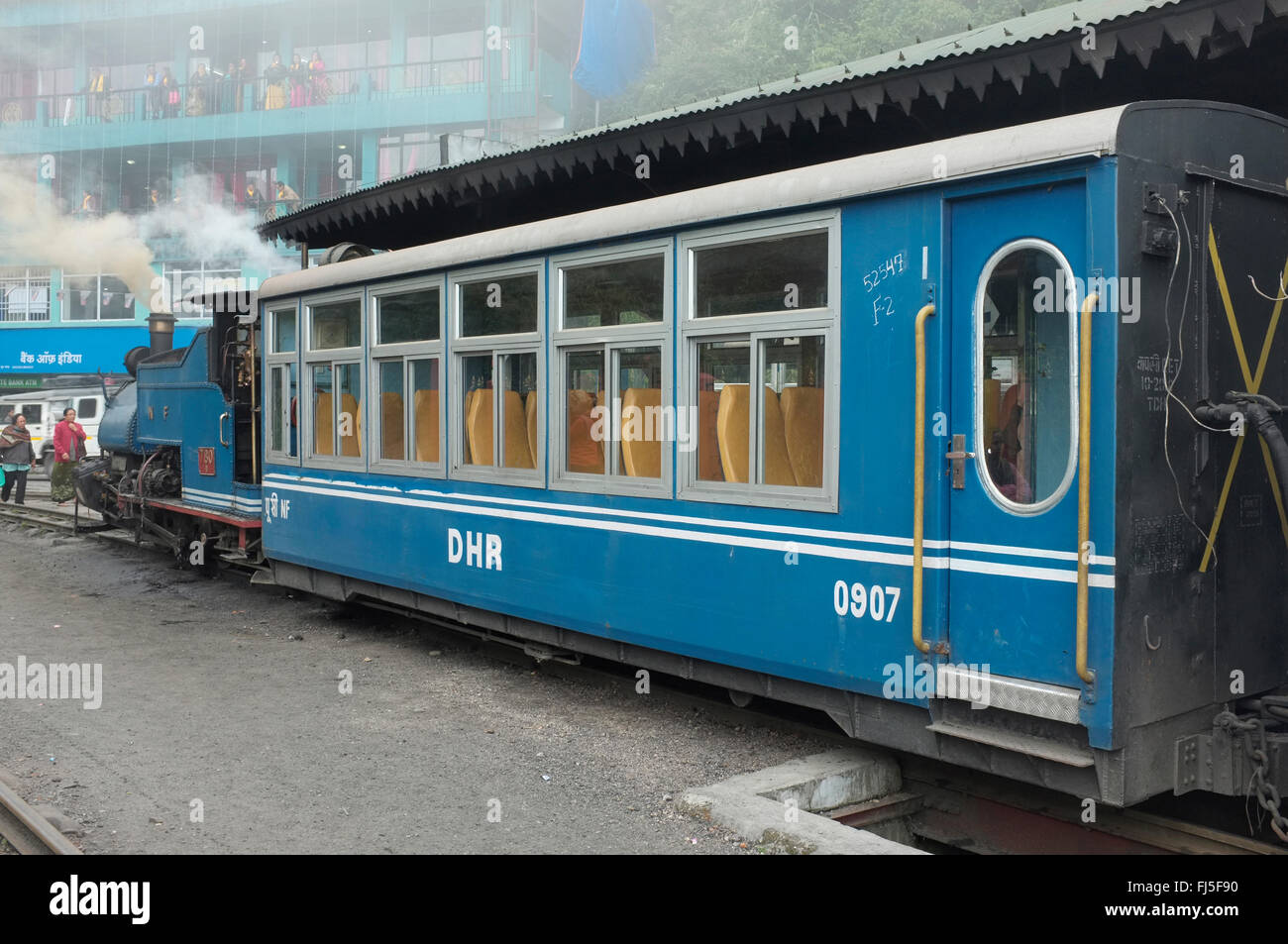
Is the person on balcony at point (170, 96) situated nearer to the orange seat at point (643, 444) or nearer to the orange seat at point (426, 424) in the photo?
the orange seat at point (426, 424)

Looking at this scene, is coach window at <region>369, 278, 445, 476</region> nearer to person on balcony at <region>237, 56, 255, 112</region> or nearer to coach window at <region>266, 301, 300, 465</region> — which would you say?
coach window at <region>266, 301, 300, 465</region>

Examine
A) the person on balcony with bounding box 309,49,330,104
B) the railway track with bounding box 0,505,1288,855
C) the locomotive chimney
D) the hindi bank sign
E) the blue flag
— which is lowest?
the railway track with bounding box 0,505,1288,855

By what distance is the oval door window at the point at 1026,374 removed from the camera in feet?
15.2

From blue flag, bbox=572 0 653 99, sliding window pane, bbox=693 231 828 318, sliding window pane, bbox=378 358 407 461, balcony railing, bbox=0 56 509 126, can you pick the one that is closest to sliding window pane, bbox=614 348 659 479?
sliding window pane, bbox=693 231 828 318

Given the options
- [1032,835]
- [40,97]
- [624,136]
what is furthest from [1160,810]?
[40,97]

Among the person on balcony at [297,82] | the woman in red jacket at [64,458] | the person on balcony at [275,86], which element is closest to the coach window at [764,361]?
the woman in red jacket at [64,458]

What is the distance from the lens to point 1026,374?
4.78 m

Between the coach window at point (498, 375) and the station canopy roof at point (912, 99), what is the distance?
4.04 feet

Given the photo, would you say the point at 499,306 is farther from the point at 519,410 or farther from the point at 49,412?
the point at 49,412

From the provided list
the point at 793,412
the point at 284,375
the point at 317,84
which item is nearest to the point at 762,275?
the point at 793,412

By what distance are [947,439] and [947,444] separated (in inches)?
0.8

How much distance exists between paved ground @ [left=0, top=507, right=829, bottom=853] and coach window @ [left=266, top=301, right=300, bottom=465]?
1.53m

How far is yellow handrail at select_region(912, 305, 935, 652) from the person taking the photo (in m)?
4.96
